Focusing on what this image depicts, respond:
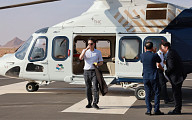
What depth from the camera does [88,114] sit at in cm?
796

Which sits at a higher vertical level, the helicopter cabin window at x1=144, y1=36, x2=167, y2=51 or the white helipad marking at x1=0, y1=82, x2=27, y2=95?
the helicopter cabin window at x1=144, y1=36, x2=167, y2=51

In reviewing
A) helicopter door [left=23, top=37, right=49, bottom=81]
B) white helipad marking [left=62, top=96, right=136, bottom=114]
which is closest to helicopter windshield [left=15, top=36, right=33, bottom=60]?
helicopter door [left=23, top=37, right=49, bottom=81]

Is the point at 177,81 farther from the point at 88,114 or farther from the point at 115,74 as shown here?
the point at 115,74

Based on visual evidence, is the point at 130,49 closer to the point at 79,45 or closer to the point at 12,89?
the point at 79,45

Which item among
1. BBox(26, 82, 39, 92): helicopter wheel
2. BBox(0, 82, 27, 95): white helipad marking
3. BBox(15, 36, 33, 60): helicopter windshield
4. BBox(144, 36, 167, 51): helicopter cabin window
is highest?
BBox(144, 36, 167, 51): helicopter cabin window

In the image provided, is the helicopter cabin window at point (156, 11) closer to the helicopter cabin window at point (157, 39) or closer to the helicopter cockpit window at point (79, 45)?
the helicopter cabin window at point (157, 39)

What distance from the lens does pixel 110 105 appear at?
364 inches

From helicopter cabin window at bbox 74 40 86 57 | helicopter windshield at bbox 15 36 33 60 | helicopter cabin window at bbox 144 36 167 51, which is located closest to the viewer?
helicopter cabin window at bbox 144 36 167 51

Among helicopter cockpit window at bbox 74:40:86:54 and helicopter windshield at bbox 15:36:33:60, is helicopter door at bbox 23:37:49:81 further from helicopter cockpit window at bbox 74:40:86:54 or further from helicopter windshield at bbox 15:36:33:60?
helicopter cockpit window at bbox 74:40:86:54

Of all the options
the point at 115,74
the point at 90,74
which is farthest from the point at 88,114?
the point at 115,74

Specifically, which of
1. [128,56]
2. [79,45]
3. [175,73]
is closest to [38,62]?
[79,45]

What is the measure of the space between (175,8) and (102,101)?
3864 mm

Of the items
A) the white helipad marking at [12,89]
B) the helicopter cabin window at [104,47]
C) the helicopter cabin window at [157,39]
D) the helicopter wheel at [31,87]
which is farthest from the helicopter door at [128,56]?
the white helipad marking at [12,89]

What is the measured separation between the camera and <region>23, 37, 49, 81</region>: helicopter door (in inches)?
452
